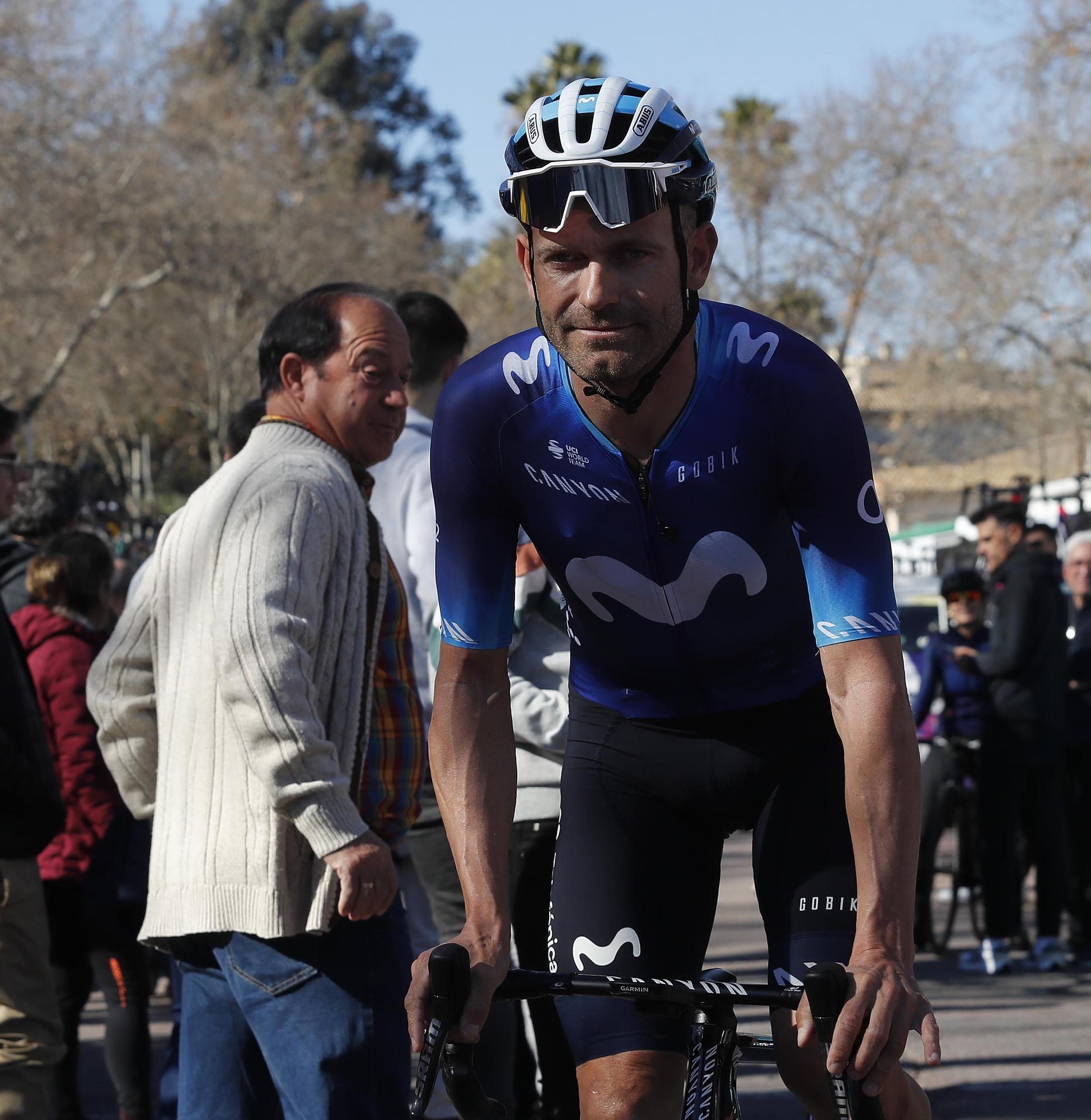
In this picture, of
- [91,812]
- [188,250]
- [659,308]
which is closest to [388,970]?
[659,308]

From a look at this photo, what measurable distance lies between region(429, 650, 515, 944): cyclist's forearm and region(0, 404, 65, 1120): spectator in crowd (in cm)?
184

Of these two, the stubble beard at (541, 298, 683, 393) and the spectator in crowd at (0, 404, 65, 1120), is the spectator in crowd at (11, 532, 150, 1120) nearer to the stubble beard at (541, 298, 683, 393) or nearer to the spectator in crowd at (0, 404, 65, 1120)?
the spectator in crowd at (0, 404, 65, 1120)

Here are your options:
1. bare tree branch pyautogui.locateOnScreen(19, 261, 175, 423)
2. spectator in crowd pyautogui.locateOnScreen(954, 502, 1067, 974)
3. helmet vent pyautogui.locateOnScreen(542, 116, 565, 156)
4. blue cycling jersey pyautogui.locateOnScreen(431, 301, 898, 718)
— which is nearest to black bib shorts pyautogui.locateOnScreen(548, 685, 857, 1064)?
blue cycling jersey pyautogui.locateOnScreen(431, 301, 898, 718)

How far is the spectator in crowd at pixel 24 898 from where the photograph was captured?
4.43 metres

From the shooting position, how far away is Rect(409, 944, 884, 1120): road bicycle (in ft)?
7.43

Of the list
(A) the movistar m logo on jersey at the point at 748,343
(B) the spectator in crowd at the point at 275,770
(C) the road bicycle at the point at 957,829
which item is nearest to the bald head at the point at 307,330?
(B) the spectator in crowd at the point at 275,770

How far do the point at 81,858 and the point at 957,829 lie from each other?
19.8 feet

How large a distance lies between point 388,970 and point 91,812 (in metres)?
2.57

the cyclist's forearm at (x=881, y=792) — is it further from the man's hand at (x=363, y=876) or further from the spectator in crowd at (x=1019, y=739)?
the spectator in crowd at (x=1019, y=739)

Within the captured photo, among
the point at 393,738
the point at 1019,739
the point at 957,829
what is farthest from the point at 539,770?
the point at 957,829

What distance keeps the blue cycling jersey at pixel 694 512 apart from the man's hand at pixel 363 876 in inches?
29.8

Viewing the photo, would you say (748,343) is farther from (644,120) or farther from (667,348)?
(644,120)

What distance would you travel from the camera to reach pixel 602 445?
300cm

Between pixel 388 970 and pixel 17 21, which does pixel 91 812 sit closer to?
pixel 388 970
